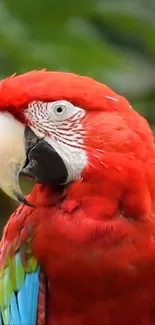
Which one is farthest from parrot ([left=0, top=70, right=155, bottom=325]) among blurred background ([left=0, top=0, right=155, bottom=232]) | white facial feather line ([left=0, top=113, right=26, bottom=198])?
blurred background ([left=0, top=0, right=155, bottom=232])

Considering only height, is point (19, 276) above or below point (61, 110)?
below

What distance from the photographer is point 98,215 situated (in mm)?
1646

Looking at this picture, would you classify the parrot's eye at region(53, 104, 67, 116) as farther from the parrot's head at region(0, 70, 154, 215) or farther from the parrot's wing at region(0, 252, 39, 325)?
the parrot's wing at region(0, 252, 39, 325)

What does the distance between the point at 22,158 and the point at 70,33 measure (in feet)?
1.92

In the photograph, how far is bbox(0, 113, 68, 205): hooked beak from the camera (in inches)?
62.4

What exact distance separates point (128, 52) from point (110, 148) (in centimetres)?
79

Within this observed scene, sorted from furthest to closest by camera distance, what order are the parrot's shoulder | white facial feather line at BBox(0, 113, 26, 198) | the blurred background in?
the blurred background, the parrot's shoulder, white facial feather line at BBox(0, 113, 26, 198)

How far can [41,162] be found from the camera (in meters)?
1.62

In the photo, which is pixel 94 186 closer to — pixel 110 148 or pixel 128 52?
pixel 110 148

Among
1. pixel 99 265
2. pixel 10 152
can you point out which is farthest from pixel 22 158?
pixel 99 265

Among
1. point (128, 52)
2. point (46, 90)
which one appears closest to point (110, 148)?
point (46, 90)

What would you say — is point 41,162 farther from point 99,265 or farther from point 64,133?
point 99,265

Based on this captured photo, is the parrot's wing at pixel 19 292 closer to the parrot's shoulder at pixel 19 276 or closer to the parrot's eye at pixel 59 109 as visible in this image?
the parrot's shoulder at pixel 19 276

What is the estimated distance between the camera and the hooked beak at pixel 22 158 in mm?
1586
